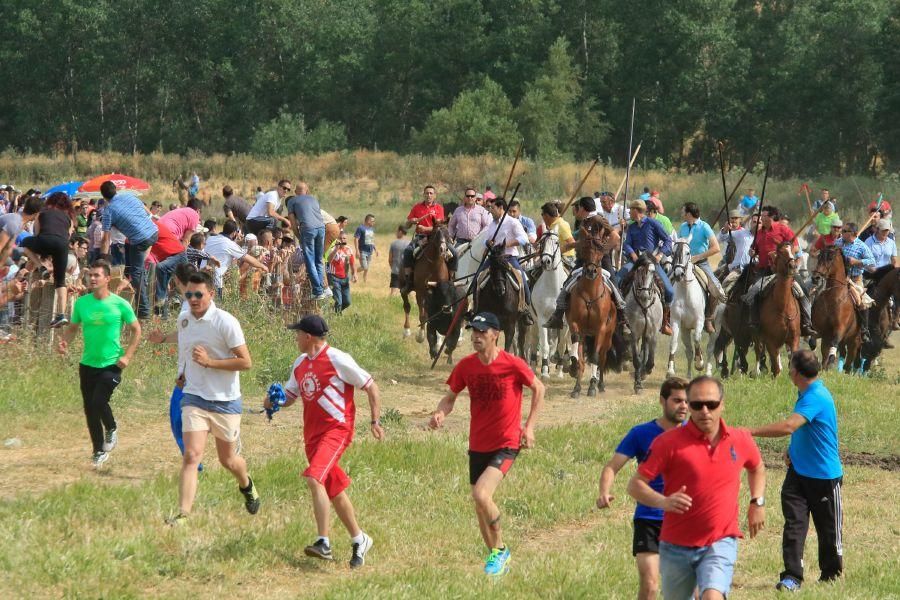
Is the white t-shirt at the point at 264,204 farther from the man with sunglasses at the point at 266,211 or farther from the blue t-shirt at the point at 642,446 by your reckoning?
the blue t-shirt at the point at 642,446

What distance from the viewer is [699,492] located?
296 inches

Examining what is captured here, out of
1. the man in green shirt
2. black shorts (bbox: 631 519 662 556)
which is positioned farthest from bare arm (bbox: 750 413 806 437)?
the man in green shirt

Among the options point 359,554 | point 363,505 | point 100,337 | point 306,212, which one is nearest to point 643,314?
point 306,212

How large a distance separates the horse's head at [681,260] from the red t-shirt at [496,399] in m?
11.9

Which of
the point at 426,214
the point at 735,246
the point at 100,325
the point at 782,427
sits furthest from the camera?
the point at 426,214

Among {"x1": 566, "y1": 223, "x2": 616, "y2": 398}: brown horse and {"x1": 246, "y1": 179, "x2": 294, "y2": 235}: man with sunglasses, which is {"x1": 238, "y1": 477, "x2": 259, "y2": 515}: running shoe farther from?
{"x1": 246, "y1": 179, "x2": 294, "y2": 235}: man with sunglasses

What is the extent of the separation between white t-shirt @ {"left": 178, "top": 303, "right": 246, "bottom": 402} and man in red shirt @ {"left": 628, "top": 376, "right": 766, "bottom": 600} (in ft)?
13.2

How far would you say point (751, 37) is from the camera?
7531 cm

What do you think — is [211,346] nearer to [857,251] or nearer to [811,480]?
[811,480]

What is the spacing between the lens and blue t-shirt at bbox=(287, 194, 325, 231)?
22266mm

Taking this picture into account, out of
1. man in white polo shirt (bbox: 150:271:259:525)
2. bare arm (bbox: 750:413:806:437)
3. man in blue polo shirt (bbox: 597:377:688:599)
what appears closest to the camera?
man in blue polo shirt (bbox: 597:377:688:599)

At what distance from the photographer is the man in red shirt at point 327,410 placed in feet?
32.0

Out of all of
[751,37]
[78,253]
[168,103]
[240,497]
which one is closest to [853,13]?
[751,37]

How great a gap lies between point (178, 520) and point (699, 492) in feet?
14.4
